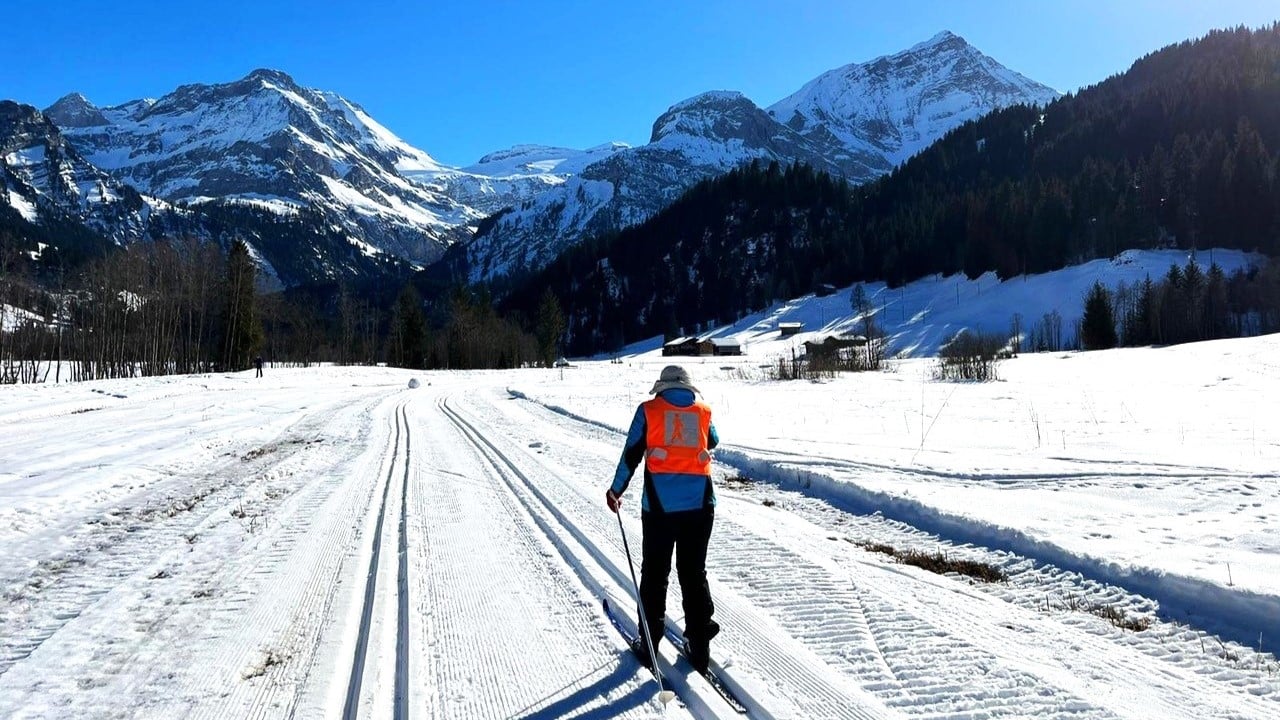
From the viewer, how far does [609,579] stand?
6.16m

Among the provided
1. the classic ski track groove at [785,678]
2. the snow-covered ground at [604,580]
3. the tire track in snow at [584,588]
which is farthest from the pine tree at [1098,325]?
the classic ski track groove at [785,678]

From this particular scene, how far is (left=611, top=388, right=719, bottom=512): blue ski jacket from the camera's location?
4520 millimetres

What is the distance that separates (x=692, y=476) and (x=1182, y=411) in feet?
62.1

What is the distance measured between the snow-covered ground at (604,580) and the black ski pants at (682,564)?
0.30m

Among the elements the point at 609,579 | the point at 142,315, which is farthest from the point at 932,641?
the point at 142,315

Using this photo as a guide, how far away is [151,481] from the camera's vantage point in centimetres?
1096

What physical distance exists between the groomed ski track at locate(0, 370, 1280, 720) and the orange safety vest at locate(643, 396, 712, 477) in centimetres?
132

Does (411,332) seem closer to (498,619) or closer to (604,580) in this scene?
(604,580)

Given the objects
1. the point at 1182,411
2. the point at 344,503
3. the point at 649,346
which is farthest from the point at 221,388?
the point at 649,346

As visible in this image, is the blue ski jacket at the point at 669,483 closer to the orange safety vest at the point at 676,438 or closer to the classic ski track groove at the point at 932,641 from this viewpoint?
the orange safety vest at the point at 676,438

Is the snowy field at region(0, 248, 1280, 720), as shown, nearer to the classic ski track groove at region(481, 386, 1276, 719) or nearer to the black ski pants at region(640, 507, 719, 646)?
the classic ski track groove at region(481, 386, 1276, 719)

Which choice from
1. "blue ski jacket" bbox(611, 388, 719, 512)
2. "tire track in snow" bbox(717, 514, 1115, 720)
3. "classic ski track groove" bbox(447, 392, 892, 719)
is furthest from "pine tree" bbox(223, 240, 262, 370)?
"blue ski jacket" bbox(611, 388, 719, 512)

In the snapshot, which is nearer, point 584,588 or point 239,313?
point 584,588

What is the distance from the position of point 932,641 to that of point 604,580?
2734mm
